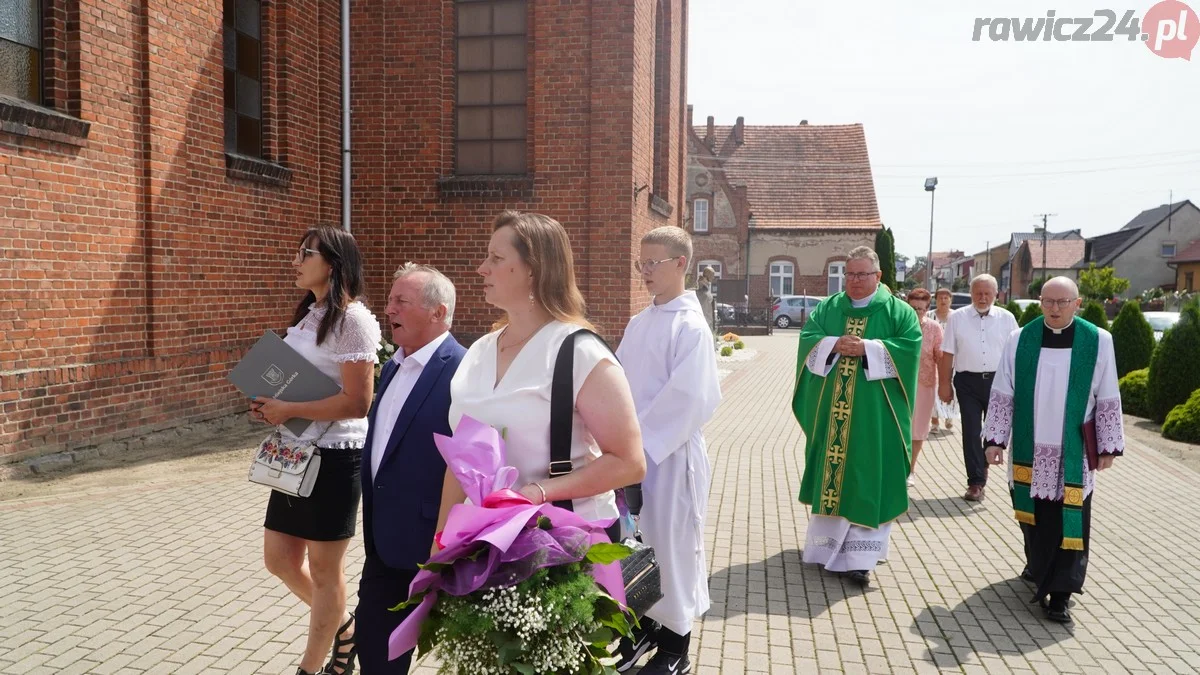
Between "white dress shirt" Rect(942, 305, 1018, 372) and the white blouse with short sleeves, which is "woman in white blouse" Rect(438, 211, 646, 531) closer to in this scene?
the white blouse with short sleeves

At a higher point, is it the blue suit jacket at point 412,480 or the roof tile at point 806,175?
the roof tile at point 806,175

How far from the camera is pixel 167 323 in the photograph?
8938 millimetres

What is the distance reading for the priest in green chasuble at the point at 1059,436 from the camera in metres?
5.04

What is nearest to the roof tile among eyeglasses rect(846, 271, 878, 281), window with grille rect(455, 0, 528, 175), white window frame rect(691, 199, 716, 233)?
white window frame rect(691, 199, 716, 233)

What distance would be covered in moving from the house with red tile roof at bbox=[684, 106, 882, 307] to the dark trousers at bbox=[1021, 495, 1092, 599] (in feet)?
123

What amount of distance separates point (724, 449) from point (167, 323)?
6286 millimetres

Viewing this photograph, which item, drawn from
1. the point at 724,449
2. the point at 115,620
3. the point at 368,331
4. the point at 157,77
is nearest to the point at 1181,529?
the point at 724,449

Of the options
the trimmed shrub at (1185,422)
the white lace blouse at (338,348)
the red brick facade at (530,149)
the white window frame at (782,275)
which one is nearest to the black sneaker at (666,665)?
the white lace blouse at (338,348)

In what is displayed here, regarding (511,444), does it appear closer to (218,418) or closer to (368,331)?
(368,331)

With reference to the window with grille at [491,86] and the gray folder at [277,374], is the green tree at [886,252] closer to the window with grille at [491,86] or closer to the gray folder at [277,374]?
the window with grille at [491,86]

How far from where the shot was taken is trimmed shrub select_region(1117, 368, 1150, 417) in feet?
A: 47.4

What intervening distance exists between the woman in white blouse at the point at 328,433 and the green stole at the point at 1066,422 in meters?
4.01

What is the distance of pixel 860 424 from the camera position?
5.74m

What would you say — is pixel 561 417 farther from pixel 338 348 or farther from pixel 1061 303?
pixel 1061 303
